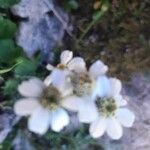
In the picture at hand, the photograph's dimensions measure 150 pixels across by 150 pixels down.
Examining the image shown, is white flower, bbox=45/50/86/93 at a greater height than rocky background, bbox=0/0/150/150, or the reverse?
white flower, bbox=45/50/86/93

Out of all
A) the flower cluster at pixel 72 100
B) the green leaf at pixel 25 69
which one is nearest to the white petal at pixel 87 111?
the flower cluster at pixel 72 100

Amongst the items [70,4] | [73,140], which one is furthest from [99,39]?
[73,140]

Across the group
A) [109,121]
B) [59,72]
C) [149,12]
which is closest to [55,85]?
[59,72]

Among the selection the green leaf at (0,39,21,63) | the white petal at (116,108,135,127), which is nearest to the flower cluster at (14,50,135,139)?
the white petal at (116,108,135,127)

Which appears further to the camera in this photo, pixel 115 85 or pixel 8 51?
pixel 8 51

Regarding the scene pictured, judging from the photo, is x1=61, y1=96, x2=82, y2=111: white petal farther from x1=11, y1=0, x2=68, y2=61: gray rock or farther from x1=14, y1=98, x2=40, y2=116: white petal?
x1=11, y1=0, x2=68, y2=61: gray rock

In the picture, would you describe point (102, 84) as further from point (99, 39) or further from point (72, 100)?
point (99, 39)
